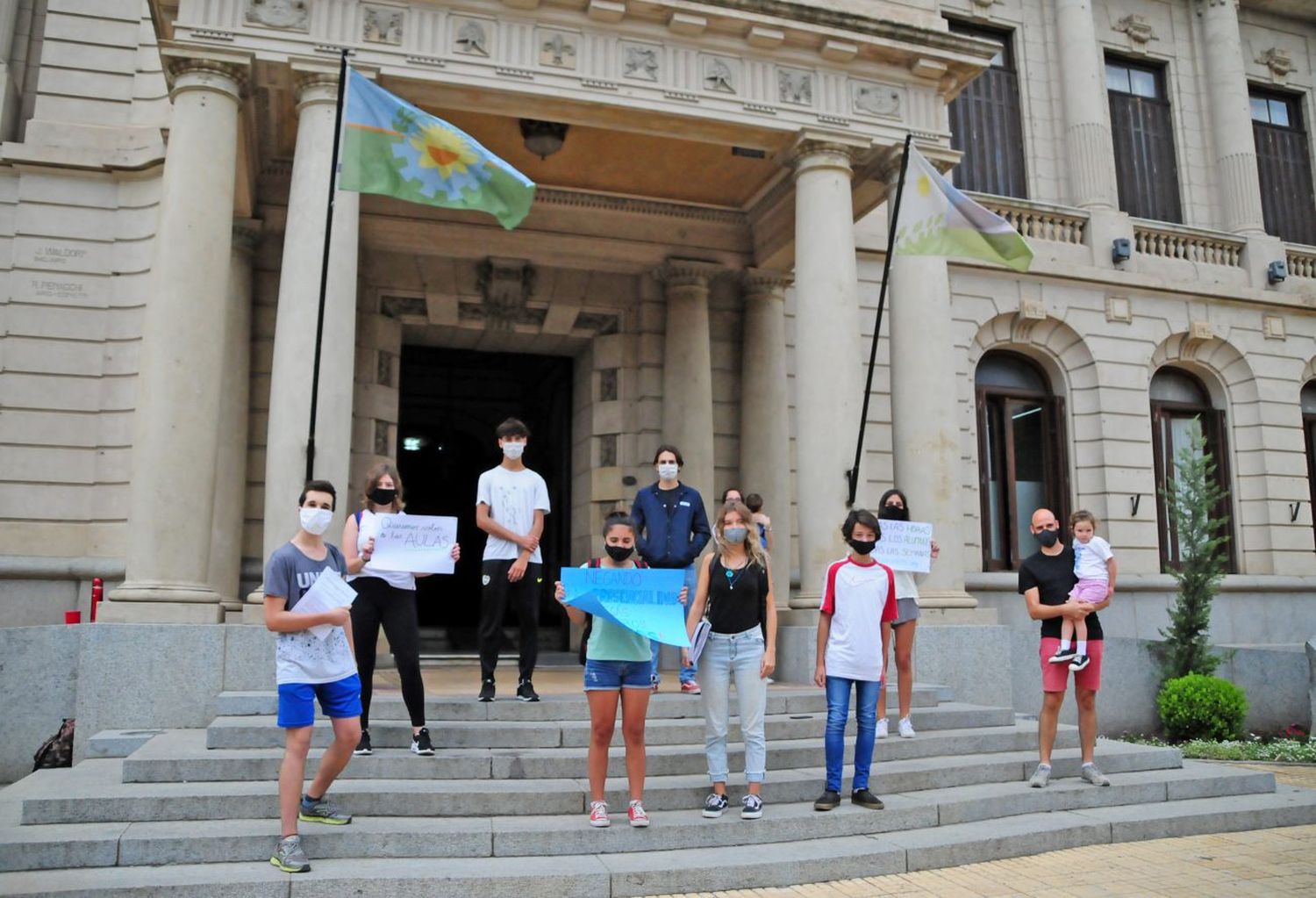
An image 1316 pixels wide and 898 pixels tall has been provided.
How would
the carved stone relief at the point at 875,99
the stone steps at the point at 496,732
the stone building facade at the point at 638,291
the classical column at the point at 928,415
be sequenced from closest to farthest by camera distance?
1. the stone steps at the point at 496,732
2. the stone building facade at the point at 638,291
3. the classical column at the point at 928,415
4. the carved stone relief at the point at 875,99

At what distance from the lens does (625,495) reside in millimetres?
14398

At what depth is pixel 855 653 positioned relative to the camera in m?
7.04

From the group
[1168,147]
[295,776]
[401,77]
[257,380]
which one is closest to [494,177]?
[401,77]

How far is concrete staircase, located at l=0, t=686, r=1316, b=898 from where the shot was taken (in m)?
5.70

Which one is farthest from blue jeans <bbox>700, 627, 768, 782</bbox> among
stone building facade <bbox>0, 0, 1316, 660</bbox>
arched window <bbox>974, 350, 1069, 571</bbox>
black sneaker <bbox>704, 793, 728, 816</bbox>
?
arched window <bbox>974, 350, 1069, 571</bbox>

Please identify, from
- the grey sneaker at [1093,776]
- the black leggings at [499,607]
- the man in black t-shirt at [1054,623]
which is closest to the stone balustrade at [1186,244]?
the man in black t-shirt at [1054,623]

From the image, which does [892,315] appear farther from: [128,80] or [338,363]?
[128,80]

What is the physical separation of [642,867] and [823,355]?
A: 22.4ft

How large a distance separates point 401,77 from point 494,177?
1.85m

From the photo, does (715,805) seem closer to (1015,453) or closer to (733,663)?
(733,663)

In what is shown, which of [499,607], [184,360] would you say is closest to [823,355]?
[499,607]

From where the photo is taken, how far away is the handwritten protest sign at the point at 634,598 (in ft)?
20.5

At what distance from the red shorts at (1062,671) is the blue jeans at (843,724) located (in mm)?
1636

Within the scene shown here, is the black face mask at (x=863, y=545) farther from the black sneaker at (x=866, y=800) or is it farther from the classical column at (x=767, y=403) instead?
the classical column at (x=767, y=403)
